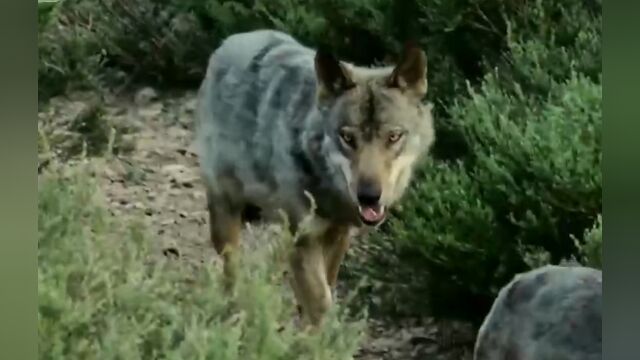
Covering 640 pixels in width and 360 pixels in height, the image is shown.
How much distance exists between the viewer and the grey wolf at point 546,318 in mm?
2307

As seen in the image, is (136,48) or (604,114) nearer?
(604,114)

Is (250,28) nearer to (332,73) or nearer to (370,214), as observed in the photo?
(332,73)

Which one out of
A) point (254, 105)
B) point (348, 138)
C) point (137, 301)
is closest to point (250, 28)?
point (254, 105)

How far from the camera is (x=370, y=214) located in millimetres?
2350

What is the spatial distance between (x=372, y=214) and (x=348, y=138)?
0.13 m

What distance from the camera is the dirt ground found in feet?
7.80

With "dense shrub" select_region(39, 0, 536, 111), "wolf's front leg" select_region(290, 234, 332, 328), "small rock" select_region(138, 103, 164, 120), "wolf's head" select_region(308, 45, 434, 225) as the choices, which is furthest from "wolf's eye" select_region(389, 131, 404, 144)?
"small rock" select_region(138, 103, 164, 120)

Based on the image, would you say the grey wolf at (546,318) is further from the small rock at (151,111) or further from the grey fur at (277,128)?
the small rock at (151,111)

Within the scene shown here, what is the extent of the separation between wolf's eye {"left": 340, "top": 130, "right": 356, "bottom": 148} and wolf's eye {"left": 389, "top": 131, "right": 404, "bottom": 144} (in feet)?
0.20

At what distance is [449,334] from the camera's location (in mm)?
2371

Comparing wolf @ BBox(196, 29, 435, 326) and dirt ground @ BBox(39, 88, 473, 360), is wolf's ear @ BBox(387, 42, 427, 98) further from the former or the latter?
dirt ground @ BBox(39, 88, 473, 360)

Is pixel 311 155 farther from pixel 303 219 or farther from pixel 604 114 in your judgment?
pixel 604 114

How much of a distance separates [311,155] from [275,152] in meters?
0.07

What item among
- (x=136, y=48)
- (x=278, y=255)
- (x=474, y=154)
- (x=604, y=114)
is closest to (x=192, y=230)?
(x=278, y=255)
